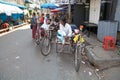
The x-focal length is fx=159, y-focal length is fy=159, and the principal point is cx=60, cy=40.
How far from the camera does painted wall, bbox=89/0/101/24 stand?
1152 centimetres

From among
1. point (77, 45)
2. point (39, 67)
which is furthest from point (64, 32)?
point (39, 67)

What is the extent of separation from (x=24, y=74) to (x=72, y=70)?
1.68m

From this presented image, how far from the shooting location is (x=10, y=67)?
602cm

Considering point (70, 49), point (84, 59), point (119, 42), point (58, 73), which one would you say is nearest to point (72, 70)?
point (58, 73)

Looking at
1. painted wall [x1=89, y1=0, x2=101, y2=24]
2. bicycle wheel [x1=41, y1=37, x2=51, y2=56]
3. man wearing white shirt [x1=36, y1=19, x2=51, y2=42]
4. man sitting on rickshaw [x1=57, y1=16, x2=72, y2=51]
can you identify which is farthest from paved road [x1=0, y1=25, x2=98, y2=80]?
painted wall [x1=89, y1=0, x2=101, y2=24]

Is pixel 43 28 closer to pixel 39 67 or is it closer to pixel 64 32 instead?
pixel 64 32

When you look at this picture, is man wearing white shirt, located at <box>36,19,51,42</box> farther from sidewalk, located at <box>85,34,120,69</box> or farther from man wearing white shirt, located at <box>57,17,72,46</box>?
sidewalk, located at <box>85,34,120,69</box>

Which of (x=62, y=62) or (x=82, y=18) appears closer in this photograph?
(x=62, y=62)

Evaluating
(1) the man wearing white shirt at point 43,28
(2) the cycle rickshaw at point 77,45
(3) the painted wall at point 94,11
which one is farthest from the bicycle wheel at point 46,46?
(3) the painted wall at point 94,11

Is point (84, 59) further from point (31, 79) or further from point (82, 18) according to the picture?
point (82, 18)

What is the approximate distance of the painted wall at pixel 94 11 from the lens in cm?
1152

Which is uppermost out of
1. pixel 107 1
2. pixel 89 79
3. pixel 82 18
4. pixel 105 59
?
pixel 107 1

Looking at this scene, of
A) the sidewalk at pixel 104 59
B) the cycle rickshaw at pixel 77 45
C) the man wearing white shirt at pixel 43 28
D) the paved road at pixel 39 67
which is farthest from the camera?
the man wearing white shirt at pixel 43 28

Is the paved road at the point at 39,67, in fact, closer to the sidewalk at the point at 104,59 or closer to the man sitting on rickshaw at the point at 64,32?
the sidewalk at the point at 104,59
